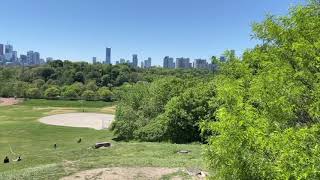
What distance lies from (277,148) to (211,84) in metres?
36.8

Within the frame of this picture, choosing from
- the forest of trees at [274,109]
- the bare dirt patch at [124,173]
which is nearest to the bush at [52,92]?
the bare dirt patch at [124,173]

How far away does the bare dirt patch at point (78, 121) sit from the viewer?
87375 millimetres

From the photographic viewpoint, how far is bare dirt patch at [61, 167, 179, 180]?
2730 cm

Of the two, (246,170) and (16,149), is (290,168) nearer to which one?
(246,170)

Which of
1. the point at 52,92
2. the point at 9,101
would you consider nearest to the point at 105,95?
the point at 52,92

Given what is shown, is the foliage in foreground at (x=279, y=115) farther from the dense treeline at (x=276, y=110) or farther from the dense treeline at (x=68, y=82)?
the dense treeline at (x=68, y=82)

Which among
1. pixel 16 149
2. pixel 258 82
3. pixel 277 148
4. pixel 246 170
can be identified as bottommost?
pixel 16 149

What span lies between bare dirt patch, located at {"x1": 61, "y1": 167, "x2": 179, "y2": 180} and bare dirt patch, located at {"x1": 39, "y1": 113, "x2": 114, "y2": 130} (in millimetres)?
53457

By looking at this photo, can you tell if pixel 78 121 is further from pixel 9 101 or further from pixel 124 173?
pixel 124 173

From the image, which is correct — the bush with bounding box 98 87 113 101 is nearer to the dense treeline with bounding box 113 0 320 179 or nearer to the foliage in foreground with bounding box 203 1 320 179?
the dense treeline with bounding box 113 0 320 179

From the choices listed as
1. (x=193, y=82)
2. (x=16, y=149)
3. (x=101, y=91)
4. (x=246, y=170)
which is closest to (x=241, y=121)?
(x=246, y=170)

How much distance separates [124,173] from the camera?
92.0 ft

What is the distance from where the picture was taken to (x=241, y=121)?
16.2 meters

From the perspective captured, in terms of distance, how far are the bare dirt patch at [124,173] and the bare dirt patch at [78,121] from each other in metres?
53.5
